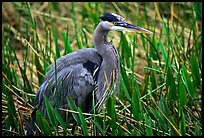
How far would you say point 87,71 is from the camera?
2840 mm

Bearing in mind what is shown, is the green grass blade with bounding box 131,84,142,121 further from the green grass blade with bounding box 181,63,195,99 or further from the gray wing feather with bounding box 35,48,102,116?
the gray wing feather with bounding box 35,48,102,116

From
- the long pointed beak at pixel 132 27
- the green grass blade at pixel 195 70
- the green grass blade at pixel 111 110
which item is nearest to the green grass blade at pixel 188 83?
the green grass blade at pixel 195 70

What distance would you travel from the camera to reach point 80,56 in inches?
112

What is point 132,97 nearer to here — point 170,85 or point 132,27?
point 170,85

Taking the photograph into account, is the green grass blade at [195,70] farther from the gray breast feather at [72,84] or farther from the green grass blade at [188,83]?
the gray breast feather at [72,84]

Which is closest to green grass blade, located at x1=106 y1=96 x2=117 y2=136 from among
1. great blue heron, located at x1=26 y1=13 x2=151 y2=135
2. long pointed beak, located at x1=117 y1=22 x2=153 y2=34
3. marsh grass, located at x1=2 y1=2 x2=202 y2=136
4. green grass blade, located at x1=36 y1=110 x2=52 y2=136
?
marsh grass, located at x1=2 y1=2 x2=202 y2=136

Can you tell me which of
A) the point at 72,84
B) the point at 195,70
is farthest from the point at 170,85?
the point at 72,84

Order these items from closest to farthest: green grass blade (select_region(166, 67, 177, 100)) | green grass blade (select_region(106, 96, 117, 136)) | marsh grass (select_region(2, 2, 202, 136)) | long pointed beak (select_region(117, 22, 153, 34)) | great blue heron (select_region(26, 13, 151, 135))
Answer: green grass blade (select_region(106, 96, 117, 136)), marsh grass (select_region(2, 2, 202, 136)), green grass blade (select_region(166, 67, 177, 100)), long pointed beak (select_region(117, 22, 153, 34)), great blue heron (select_region(26, 13, 151, 135))

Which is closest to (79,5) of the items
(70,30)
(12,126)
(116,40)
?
(70,30)

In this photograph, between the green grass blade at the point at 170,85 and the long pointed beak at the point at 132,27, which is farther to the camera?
the long pointed beak at the point at 132,27

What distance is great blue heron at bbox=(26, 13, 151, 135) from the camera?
2.84 m

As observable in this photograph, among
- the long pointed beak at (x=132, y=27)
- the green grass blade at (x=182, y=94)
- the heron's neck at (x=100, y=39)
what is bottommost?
the green grass blade at (x=182, y=94)

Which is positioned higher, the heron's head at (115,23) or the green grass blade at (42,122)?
the heron's head at (115,23)

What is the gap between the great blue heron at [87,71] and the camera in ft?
9.30
